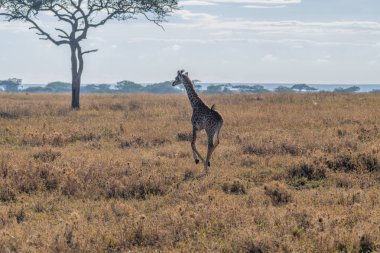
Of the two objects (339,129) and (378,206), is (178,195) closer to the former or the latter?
(378,206)

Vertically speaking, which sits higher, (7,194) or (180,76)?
(180,76)

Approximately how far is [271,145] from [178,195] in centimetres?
535

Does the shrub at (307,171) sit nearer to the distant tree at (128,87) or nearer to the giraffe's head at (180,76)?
the giraffe's head at (180,76)

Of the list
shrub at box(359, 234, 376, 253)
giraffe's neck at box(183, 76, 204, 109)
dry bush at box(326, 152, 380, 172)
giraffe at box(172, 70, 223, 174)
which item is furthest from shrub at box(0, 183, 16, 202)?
dry bush at box(326, 152, 380, 172)

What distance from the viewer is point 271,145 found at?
1530cm

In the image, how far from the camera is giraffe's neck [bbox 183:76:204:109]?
14156 mm

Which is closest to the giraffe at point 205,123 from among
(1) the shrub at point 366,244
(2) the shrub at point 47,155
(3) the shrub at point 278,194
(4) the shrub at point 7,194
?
Answer: (3) the shrub at point 278,194

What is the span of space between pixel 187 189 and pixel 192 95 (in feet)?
13.0

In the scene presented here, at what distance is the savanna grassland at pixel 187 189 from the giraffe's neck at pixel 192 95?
1.50m

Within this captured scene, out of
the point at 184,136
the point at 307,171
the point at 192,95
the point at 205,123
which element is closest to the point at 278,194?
the point at 307,171

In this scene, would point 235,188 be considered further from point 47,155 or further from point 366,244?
point 47,155

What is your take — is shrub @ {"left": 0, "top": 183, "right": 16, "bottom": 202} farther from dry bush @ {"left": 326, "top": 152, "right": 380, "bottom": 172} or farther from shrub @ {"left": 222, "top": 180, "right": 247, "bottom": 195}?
dry bush @ {"left": 326, "top": 152, "right": 380, "bottom": 172}

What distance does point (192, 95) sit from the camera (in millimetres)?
14469

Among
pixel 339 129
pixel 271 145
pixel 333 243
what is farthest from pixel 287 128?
pixel 333 243
